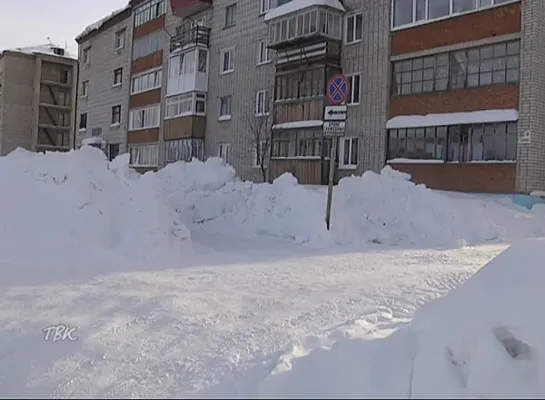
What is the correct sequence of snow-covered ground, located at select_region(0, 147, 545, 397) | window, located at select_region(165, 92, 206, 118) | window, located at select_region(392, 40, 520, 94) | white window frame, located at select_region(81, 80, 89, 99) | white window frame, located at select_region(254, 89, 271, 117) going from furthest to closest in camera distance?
white window frame, located at select_region(81, 80, 89, 99) → window, located at select_region(165, 92, 206, 118) → white window frame, located at select_region(254, 89, 271, 117) → window, located at select_region(392, 40, 520, 94) → snow-covered ground, located at select_region(0, 147, 545, 397)

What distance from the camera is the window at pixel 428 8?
19.8m

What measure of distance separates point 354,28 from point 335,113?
13880 mm

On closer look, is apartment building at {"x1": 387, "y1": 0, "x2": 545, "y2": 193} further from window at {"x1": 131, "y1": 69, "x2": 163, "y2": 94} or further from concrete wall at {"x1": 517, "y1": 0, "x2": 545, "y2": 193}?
window at {"x1": 131, "y1": 69, "x2": 163, "y2": 94}

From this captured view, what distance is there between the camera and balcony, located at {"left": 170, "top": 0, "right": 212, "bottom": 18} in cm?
3306

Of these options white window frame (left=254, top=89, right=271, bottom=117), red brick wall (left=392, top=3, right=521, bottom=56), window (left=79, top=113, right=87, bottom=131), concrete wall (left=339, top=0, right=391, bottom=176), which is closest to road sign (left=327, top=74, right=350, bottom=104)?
red brick wall (left=392, top=3, right=521, bottom=56)

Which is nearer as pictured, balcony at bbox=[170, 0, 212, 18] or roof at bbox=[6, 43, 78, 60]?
balcony at bbox=[170, 0, 212, 18]

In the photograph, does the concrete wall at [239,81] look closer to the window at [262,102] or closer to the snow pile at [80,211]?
the window at [262,102]

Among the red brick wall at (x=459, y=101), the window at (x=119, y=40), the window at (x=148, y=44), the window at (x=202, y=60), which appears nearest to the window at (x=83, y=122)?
the window at (x=119, y=40)

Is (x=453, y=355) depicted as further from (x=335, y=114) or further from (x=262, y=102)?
(x=262, y=102)

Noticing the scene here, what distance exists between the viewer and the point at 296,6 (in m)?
24.7

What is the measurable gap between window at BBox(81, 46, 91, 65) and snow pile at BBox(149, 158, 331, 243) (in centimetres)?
3550

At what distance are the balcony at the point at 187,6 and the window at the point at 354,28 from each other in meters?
11.3

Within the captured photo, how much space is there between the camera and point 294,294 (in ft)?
22.0

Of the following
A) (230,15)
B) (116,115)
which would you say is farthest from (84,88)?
(230,15)
